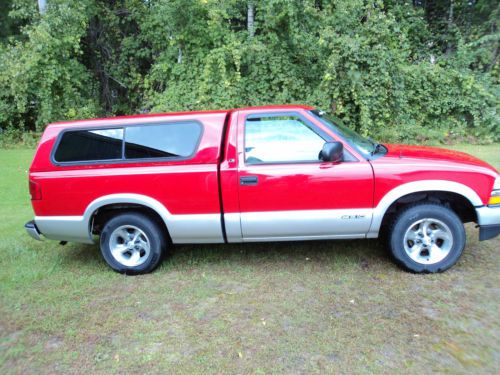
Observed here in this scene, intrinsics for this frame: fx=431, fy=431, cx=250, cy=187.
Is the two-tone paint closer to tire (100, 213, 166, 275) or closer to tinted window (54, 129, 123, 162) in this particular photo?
tinted window (54, 129, 123, 162)

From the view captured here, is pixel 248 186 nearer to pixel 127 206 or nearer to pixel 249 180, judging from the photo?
pixel 249 180

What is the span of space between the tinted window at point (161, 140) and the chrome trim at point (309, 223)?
3.07ft

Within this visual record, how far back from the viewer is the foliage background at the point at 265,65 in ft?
37.1

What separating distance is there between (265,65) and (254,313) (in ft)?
32.3

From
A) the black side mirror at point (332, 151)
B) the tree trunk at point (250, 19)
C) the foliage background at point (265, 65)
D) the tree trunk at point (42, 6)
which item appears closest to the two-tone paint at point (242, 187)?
the black side mirror at point (332, 151)

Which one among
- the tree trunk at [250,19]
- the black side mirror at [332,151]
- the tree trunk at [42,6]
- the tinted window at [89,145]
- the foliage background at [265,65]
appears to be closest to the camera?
the black side mirror at [332,151]

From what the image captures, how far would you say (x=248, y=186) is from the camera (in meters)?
4.29

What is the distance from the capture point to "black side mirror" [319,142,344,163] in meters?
4.11

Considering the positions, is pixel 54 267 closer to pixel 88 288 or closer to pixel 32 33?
pixel 88 288

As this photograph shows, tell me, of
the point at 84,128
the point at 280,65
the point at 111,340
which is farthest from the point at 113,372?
the point at 280,65

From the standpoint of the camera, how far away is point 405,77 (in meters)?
12.5

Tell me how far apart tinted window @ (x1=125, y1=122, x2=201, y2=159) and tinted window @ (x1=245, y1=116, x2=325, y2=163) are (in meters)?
0.57

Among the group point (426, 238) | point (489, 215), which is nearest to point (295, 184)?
point (426, 238)

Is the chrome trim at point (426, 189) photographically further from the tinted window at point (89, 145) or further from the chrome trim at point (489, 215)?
the tinted window at point (89, 145)
